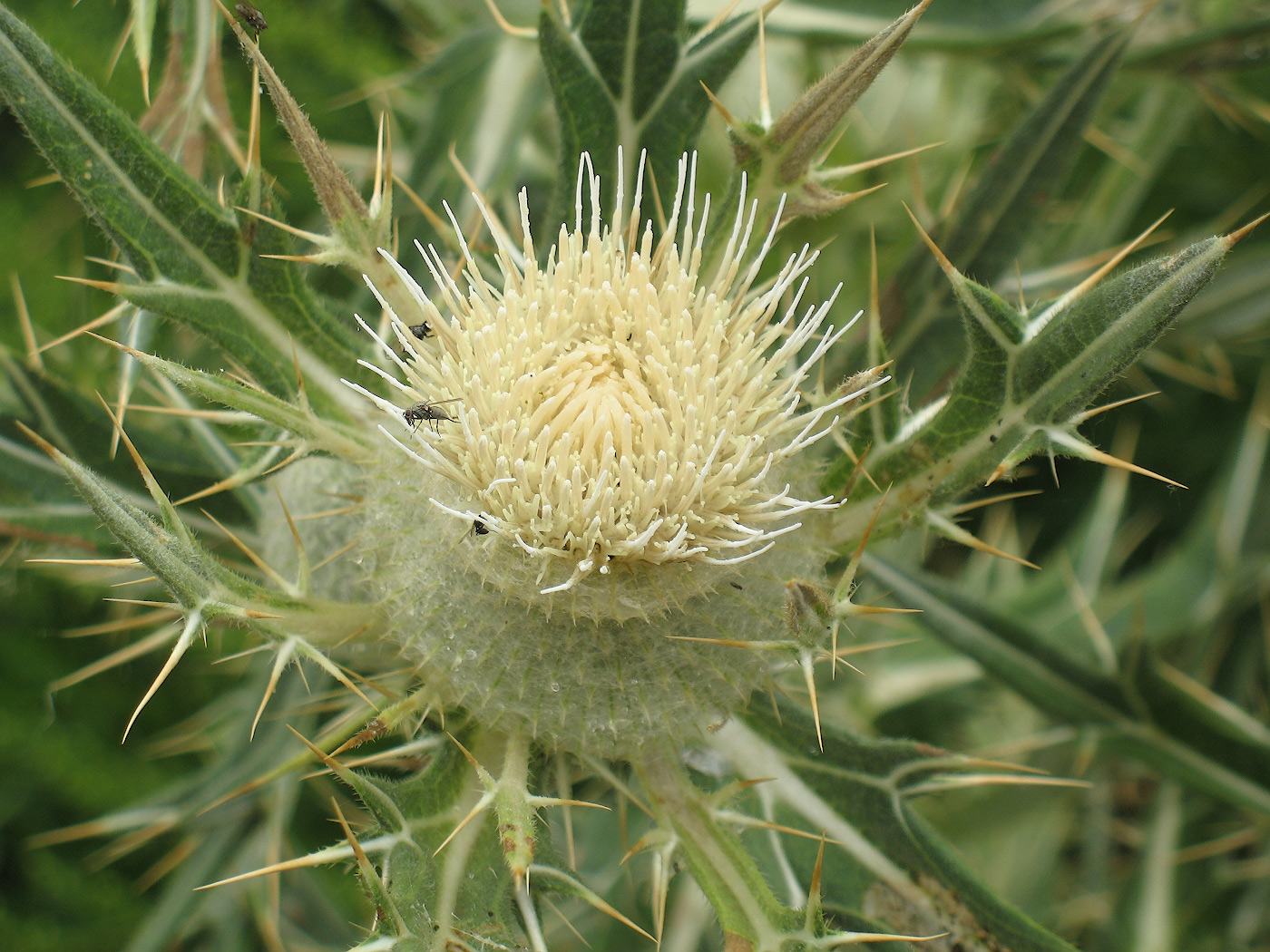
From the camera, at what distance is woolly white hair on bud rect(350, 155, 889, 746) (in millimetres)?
1503

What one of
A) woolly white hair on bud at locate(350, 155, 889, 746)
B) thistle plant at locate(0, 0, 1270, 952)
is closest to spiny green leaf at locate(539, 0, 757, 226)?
thistle plant at locate(0, 0, 1270, 952)

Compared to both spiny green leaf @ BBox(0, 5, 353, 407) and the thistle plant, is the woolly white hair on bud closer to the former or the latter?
the thistle plant

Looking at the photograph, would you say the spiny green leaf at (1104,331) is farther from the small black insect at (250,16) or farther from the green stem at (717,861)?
the small black insect at (250,16)

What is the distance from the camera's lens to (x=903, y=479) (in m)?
1.68

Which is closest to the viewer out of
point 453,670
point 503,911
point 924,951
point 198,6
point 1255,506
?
point 503,911

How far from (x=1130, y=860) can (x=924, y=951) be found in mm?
2244

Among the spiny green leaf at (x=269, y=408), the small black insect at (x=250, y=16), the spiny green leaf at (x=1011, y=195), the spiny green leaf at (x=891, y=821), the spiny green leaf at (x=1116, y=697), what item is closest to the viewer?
the spiny green leaf at (x=269, y=408)

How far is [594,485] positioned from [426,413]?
1.05 ft

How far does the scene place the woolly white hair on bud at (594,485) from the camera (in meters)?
1.50

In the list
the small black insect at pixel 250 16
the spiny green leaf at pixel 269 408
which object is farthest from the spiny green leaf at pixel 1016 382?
the small black insect at pixel 250 16

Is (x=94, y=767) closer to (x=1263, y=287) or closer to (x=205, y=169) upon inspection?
(x=205, y=169)

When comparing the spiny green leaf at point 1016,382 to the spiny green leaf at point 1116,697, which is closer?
the spiny green leaf at point 1016,382

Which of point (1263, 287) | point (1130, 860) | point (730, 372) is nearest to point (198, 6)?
point (730, 372)

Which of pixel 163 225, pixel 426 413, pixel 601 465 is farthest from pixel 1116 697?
pixel 163 225
